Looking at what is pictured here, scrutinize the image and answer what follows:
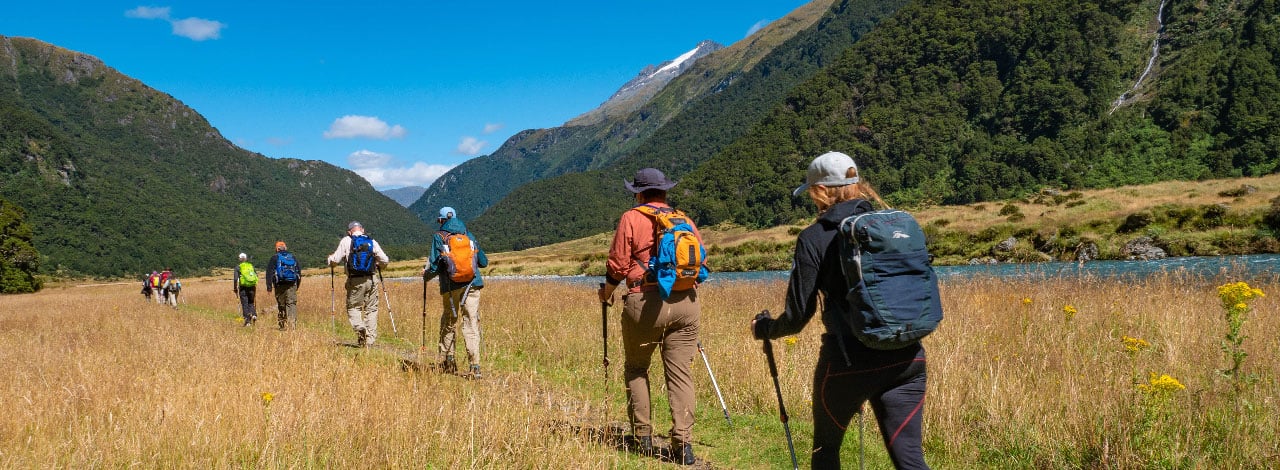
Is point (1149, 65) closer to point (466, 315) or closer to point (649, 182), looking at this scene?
point (466, 315)

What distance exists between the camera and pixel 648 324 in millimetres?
4652

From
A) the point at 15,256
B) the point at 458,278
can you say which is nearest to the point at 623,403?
the point at 458,278

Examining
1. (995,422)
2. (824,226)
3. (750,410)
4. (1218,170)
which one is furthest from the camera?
(1218,170)

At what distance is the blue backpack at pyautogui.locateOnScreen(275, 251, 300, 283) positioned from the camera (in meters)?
13.1

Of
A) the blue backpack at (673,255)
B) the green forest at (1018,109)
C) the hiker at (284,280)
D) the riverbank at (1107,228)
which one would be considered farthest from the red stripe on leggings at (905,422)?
the green forest at (1018,109)

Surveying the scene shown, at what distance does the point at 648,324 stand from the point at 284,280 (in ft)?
36.4

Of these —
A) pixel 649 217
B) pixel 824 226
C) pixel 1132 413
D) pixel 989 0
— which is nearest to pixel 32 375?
pixel 649 217

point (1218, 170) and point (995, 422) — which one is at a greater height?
point (1218, 170)

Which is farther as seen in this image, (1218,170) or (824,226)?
(1218,170)

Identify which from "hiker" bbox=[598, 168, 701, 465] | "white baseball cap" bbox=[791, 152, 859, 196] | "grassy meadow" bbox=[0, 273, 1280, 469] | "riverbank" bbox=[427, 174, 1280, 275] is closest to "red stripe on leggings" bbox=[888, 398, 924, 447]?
"white baseball cap" bbox=[791, 152, 859, 196]

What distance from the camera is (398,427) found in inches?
174

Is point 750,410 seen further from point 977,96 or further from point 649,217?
point 977,96

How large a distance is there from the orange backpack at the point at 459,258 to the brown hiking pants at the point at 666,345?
3711 mm

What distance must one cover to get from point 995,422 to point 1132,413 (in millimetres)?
897
